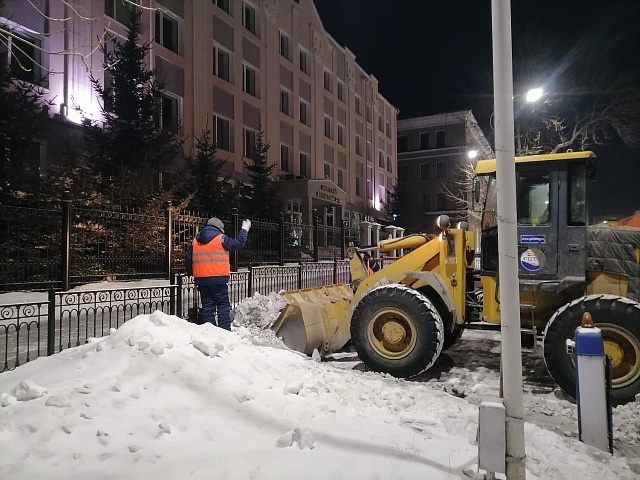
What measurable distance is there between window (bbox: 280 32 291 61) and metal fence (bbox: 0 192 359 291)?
18008 millimetres

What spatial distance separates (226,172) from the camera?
20.9m

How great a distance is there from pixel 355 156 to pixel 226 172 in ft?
55.1

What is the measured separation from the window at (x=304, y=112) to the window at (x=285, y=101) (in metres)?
1.62

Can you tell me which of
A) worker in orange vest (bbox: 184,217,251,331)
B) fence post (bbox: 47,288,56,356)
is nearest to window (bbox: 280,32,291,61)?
worker in orange vest (bbox: 184,217,251,331)

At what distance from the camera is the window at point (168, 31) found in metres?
17.8

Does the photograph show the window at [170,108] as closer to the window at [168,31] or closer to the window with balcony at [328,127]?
the window at [168,31]

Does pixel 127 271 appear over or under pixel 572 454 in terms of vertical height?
over

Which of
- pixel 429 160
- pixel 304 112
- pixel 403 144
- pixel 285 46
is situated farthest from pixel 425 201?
pixel 285 46

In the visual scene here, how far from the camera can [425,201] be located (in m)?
47.7

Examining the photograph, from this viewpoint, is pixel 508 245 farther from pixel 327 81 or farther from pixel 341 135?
pixel 341 135

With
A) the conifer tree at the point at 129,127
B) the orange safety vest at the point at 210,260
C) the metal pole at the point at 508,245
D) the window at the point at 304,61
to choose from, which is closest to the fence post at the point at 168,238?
the conifer tree at the point at 129,127

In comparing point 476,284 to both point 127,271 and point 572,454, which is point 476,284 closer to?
point 572,454

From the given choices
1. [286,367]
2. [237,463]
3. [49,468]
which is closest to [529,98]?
[286,367]

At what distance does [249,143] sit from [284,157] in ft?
11.2
